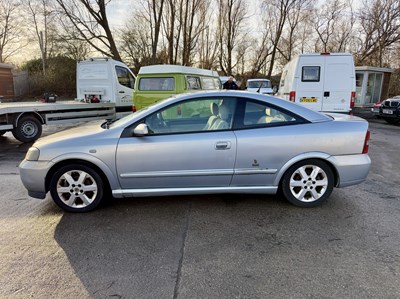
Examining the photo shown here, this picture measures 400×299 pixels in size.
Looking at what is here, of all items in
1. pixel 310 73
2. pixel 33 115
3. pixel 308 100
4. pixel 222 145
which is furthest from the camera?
pixel 308 100

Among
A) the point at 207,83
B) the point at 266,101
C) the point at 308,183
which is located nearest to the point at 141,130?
the point at 266,101

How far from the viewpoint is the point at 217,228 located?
3211mm

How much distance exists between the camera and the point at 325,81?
905 cm

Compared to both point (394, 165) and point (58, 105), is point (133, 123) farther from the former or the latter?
point (58, 105)

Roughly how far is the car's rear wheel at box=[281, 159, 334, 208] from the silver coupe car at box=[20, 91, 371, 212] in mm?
12

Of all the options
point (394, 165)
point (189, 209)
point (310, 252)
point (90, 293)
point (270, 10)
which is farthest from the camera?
point (270, 10)

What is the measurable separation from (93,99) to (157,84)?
131 inches

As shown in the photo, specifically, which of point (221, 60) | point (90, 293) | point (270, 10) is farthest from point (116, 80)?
point (270, 10)

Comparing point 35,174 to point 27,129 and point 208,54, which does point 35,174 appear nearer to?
point 27,129

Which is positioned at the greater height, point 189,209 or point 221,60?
point 221,60

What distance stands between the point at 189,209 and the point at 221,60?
94.8ft

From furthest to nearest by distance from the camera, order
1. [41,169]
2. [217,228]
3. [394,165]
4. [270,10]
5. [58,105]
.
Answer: [270,10], [58,105], [394,165], [41,169], [217,228]

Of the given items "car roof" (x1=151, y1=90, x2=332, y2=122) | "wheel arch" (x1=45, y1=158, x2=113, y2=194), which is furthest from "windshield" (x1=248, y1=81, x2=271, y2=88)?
"wheel arch" (x1=45, y1=158, x2=113, y2=194)

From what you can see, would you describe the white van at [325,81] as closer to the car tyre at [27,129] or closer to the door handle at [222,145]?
the door handle at [222,145]
